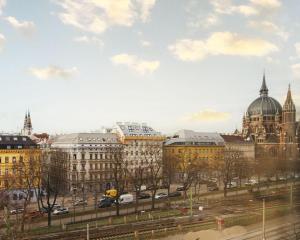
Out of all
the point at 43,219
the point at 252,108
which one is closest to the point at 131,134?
the point at 43,219

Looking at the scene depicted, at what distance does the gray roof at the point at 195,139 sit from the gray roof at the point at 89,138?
13.1 metres

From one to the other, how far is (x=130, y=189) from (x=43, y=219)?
20.9 metres

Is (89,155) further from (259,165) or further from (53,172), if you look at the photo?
(259,165)

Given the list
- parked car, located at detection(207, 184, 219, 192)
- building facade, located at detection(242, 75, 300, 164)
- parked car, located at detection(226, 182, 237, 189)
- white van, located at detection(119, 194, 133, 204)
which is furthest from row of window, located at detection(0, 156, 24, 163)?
building facade, located at detection(242, 75, 300, 164)

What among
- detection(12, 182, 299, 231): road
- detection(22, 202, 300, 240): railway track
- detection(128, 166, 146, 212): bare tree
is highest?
detection(128, 166, 146, 212): bare tree

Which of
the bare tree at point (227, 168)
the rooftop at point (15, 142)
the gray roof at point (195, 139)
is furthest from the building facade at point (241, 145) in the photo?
the rooftop at point (15, 142)

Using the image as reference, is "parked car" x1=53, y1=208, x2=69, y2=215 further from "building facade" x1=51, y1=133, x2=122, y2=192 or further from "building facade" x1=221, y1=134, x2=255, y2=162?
"building facade" x1=221, y1=134, x2=255, y2=162

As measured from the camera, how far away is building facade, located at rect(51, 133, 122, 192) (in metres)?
56.1

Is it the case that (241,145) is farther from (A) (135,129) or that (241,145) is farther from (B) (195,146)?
(A) (135,129)

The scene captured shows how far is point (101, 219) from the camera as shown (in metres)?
35.0

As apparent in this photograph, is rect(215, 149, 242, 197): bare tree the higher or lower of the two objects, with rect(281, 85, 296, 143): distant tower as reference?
lower

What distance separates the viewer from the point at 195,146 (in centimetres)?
7438

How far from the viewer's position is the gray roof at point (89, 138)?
192 feet

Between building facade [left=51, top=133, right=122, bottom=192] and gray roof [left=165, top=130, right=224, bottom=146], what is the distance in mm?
15799
